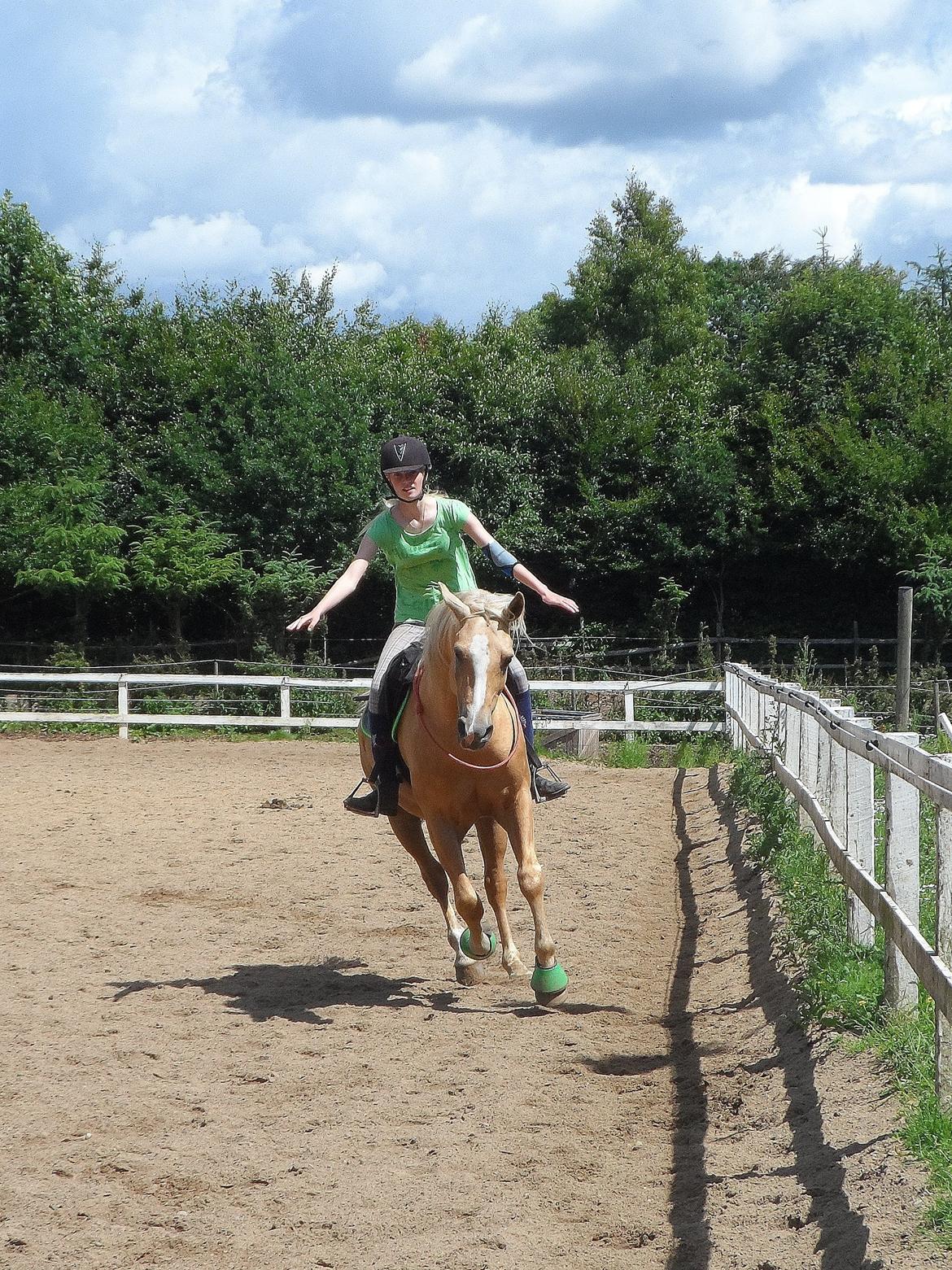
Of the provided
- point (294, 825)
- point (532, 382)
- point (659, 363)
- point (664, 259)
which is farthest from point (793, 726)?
point (664, 259)

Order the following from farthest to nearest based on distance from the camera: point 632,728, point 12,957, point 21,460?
point 21,460
point 632,728
point 12,957

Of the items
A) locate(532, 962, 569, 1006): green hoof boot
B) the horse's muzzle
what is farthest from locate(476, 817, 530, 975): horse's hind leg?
the horse's muzzle

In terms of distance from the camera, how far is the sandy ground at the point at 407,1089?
141 inches

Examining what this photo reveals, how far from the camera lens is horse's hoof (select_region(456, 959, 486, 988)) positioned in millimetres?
6520

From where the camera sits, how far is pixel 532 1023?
5.93m

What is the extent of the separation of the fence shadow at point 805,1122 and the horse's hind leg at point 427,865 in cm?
164

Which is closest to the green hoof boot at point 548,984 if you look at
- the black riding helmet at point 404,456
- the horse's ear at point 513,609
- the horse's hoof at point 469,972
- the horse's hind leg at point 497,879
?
the horse's hind leg at point 497,879

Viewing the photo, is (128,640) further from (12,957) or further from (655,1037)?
(655,1037)

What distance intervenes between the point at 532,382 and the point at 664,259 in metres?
12.0

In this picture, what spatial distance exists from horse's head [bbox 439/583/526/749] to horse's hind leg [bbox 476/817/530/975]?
826 mm

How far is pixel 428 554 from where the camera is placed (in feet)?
21.6

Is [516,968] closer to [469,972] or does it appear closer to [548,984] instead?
[469,972]

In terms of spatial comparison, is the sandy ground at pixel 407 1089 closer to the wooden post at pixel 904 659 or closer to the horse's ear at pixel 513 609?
the horse's ear at pixel 513 609

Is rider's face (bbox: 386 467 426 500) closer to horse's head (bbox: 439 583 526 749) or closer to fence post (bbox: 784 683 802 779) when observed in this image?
horse's head (bbox: 439 583 526 749)
